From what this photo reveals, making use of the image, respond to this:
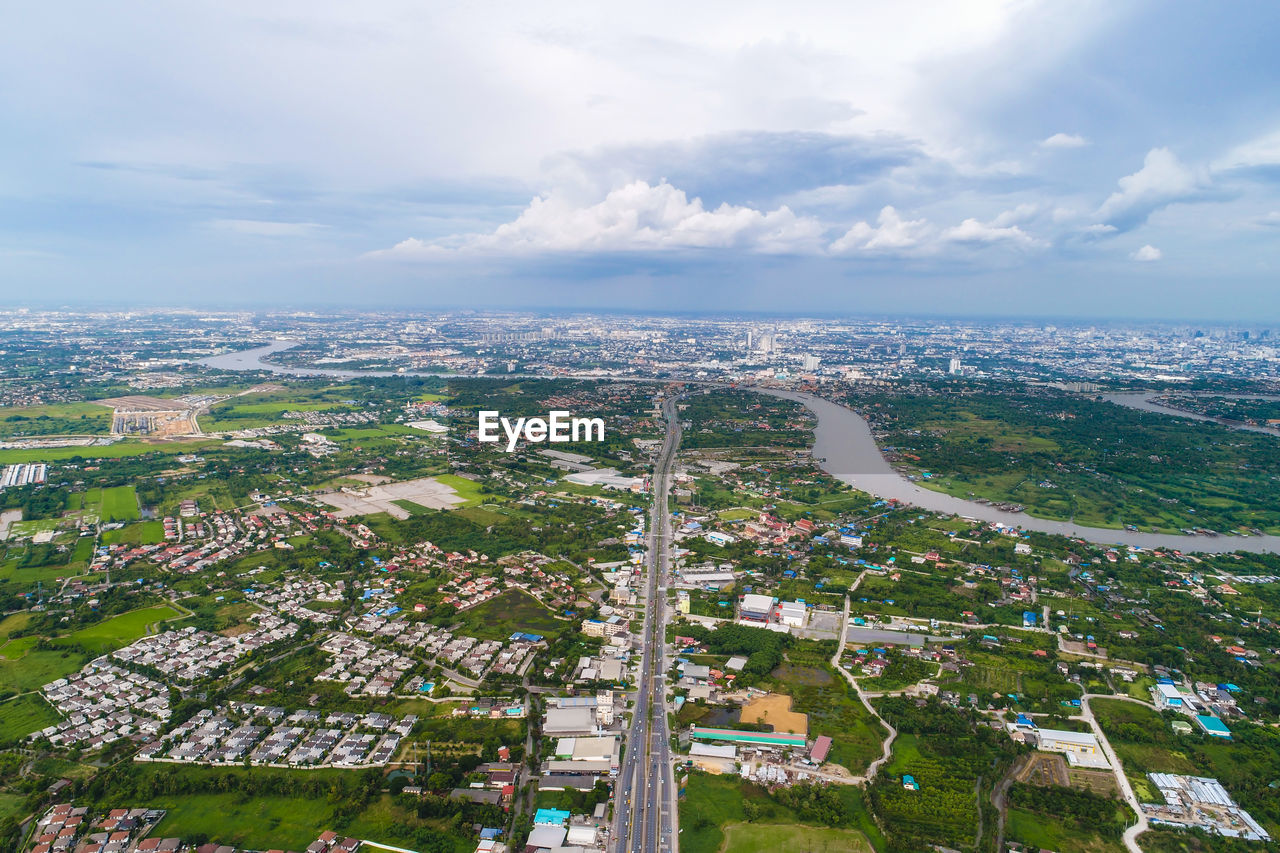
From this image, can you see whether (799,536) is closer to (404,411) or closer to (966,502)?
(966,502)

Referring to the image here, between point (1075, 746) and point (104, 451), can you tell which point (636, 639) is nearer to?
point (1075, 746)

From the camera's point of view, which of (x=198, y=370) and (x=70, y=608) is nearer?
(x=70, y=608)

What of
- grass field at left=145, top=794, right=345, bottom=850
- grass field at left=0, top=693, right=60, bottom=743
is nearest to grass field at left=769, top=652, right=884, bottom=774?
grass field at left=145, top=794, right=345, bottom=850

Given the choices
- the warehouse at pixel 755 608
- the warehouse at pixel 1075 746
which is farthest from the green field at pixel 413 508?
the warehouse at pixel 1075 746

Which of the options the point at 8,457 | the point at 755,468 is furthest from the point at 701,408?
the point at 8,457

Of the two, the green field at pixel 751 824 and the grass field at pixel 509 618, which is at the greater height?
the grass field at pixel 509 618

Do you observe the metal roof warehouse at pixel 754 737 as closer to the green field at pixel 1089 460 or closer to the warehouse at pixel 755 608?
the warehouse at pixel 755 608

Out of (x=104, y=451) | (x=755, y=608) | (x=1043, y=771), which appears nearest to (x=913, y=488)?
(x=755, y=608)

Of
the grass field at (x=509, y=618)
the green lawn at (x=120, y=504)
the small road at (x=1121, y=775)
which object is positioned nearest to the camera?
the small road at (x=1121, y=775)
